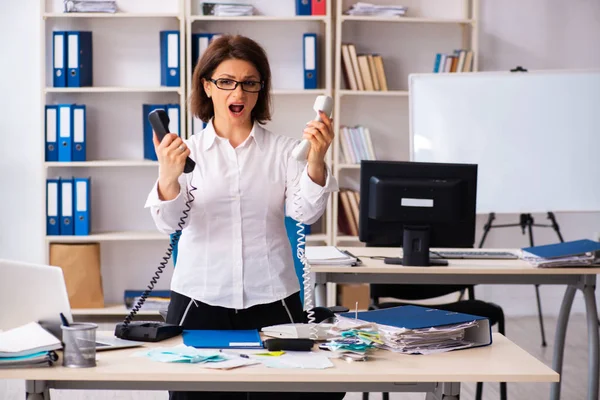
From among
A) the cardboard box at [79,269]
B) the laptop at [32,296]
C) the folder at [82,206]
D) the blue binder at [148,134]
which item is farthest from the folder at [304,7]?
the laptop at [32,296]

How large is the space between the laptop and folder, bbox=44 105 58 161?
3.55 meters

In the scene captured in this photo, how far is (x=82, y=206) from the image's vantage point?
529 cm

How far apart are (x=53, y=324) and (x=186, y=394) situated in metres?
0.45

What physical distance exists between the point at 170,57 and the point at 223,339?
3494 millimetres

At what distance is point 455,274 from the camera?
129 inches

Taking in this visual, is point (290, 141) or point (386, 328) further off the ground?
point (290, 141)

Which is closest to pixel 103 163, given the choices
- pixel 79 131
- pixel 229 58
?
pixel 79 131

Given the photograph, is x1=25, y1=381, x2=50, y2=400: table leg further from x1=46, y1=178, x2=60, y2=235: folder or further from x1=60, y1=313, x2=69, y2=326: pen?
x1=46, y1=178, x2=60, y2=235: folder

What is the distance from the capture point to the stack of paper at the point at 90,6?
526 centimetres

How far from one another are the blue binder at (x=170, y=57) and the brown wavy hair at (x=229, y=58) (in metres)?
2.84

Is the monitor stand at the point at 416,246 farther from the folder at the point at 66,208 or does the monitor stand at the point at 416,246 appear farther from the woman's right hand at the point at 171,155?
the folder at the point at 66,208

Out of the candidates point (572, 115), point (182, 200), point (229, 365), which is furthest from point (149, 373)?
point (572, 115)

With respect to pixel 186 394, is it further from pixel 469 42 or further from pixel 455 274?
pixel 469 42

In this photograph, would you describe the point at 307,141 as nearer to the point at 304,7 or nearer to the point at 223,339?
the point at 223,339
